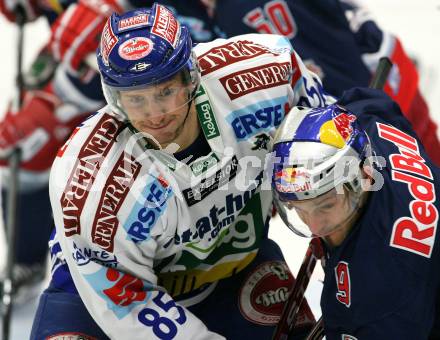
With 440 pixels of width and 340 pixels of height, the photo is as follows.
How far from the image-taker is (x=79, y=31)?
124 inches

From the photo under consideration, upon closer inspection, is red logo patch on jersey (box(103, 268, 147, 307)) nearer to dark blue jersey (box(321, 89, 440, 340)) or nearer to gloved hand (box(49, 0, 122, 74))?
dark blue jersey (box(321, 89, 440, 340))

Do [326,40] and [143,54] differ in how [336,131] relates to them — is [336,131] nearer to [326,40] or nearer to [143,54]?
[143,54]

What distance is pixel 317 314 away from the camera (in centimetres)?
270

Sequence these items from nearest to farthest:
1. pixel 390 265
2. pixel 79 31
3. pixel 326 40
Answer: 1. pixel 390 265
2. pixel 326 40
3. pixel 79 31

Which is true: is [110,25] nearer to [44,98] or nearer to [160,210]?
[160,210]

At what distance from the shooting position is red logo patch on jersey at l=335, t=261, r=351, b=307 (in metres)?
1.88

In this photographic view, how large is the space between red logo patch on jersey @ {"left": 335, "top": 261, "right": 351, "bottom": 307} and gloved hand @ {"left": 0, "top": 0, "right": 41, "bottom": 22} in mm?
Result: 1966

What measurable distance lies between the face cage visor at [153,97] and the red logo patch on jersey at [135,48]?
61 mm

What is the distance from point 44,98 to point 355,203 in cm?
185

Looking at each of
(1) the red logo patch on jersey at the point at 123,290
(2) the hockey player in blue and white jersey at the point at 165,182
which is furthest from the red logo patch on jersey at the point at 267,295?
(1) the red logo patch on jersey at the point at 123,290

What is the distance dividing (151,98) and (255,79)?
30 centimetres

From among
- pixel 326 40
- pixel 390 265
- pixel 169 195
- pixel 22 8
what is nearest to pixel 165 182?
pixel 169 195

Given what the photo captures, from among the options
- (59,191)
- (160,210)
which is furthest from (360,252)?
(59,191)

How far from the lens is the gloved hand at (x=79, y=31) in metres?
3.14
